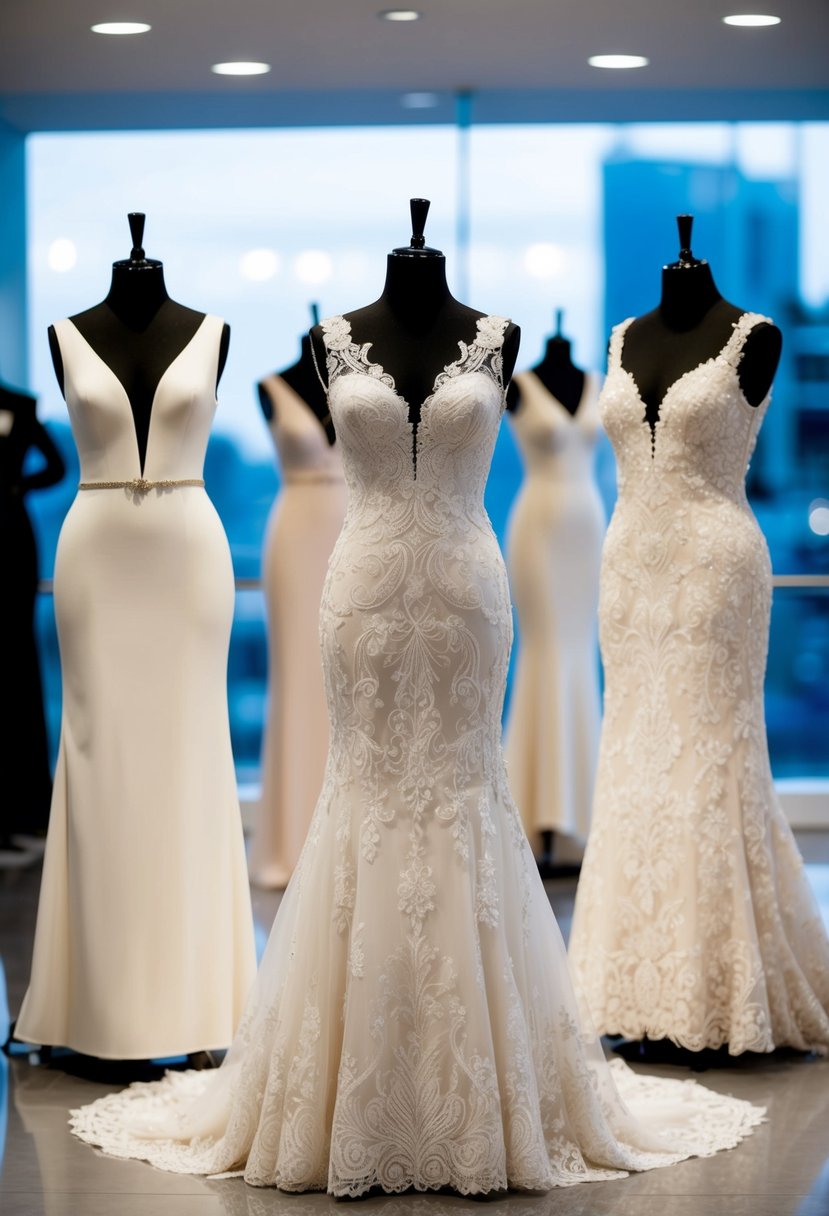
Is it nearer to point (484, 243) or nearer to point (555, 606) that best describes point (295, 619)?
point (555, 606)

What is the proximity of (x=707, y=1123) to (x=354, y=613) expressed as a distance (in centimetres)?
139

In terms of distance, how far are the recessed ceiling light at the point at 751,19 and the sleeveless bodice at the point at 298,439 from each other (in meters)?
2.04

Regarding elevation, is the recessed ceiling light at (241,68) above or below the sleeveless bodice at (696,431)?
above

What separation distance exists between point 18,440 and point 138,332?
9.29 feet

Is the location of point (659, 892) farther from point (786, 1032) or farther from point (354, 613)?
point (354, 613)

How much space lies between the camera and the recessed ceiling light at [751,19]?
20.2 feet

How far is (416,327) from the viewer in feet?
11.9

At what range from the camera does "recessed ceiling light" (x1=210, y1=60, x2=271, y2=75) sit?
6.87 metres

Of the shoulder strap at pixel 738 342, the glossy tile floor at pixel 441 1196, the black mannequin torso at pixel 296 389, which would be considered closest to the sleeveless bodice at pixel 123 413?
the shoulder strap at pixel 738 342

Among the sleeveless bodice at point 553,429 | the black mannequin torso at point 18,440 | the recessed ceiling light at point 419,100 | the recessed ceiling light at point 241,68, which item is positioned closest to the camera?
the sleeveless bodice at point 553,429

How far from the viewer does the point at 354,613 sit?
353cm

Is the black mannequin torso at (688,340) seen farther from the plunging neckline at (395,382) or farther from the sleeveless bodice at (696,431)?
the plunging neckline at (395,382)

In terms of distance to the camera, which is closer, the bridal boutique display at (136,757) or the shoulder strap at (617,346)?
the bridal boutique display at (136,757)

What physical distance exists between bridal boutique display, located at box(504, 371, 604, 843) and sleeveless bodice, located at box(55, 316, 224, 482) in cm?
263
